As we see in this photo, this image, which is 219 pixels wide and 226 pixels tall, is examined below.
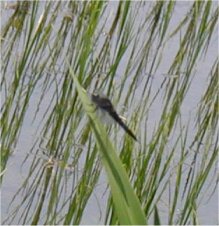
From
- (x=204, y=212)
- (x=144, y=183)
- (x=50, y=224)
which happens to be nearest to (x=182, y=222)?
(x=144, y=183)

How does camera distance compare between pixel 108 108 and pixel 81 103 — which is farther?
pixel 81 103

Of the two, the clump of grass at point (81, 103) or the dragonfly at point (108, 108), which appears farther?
the clump of grass at point (81, 103)

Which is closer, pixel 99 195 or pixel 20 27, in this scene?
pixel 20 27

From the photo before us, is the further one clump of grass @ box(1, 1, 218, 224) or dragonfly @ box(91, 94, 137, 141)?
clump of grass @ box(1, 1, 218, 224)

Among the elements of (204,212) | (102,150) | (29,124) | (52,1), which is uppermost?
(52,1)

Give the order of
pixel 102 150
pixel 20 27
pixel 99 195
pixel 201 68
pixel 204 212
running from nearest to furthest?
pixel 102 150 < pixel 20 27 < pixel 99 195 < pixel 204 212 < pixel 201 68

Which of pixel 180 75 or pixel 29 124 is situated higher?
pixel 180 75

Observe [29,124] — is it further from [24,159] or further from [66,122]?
[66,122]

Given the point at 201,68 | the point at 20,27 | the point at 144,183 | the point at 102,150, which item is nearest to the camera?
the point at 102,150

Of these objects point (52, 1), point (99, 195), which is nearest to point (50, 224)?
point (99, 195)
